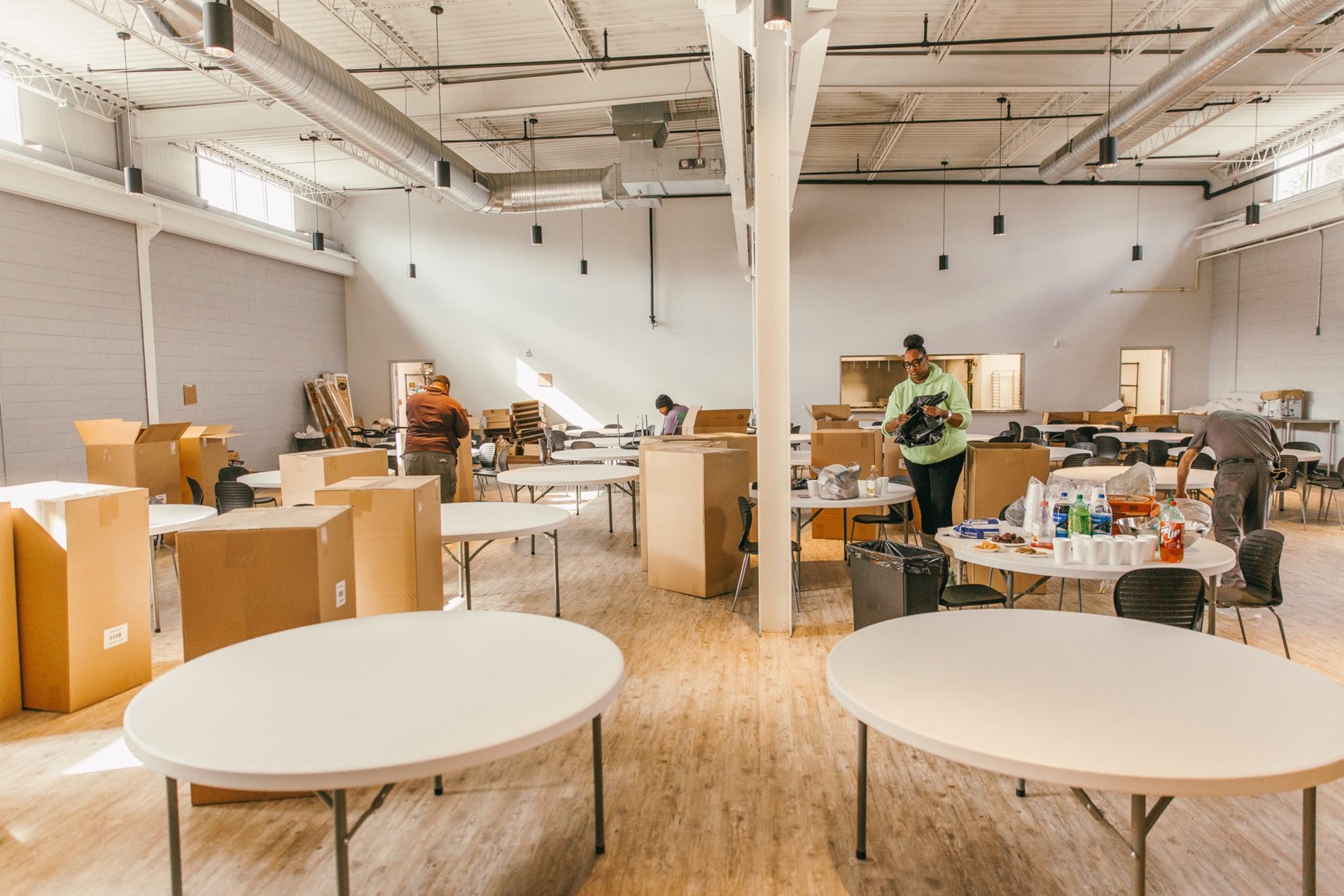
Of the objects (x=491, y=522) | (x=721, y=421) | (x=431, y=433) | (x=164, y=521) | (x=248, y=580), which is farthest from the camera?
(x=721, y=421)

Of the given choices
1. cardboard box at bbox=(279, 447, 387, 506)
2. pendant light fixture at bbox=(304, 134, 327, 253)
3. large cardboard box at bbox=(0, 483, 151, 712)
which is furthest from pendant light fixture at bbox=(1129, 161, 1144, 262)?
large cardboard box at bbox=(0, 483, 151, 712)

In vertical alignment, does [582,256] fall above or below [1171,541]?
above

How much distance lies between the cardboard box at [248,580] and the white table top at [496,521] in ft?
3.62

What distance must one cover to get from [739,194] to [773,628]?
5.10m

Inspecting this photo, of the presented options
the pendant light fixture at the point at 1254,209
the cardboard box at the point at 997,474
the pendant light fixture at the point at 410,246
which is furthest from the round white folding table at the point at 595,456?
the pendant light fixture at the point at 1254,209

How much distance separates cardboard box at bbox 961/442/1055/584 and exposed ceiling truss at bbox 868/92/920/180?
5.42 m

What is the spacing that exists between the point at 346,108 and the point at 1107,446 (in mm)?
8496

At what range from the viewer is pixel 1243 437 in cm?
464

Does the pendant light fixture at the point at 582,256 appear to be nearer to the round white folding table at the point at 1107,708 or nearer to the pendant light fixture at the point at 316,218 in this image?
the pendant light fixture at the point at 316,218

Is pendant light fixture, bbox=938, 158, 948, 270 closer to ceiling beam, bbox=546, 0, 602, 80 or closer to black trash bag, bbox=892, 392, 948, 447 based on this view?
ceiling beam, bbox=546, 0, 602, 80

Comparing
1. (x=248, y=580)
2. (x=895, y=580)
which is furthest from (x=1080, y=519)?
(x=248, y=580)

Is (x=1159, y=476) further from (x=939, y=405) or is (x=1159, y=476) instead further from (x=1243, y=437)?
(x=939, y=405)

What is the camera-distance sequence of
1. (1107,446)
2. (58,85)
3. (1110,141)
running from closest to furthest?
(1110,141)
(58,85)
(1107,446)

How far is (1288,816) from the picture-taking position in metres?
2.34
